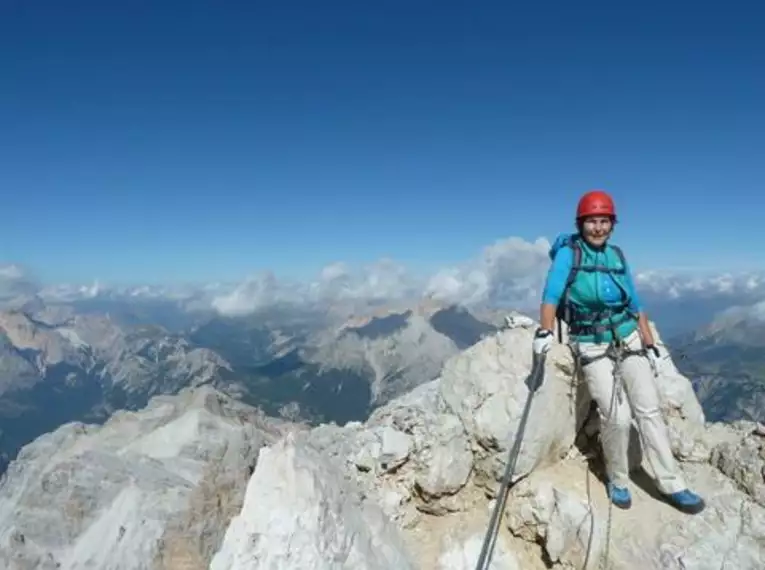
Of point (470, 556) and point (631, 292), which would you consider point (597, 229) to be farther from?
point (470, 556)

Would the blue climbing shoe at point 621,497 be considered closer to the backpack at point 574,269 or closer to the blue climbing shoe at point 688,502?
the blue climbing shoe at point 688,502

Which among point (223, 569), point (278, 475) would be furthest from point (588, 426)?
point (223, 569)

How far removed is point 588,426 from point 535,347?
371 cm

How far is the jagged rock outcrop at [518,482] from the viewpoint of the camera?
36.0 ft

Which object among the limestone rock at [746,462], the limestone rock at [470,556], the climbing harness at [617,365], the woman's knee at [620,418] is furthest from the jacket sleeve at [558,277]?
the limestone rock at [746,462]

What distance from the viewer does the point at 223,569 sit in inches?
376

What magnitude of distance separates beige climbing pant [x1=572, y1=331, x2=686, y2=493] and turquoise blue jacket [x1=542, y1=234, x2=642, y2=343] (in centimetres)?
28

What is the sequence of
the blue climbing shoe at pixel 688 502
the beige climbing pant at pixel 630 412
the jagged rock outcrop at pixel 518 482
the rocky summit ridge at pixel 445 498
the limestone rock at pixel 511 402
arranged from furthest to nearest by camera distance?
the limestone rock at pixel 511 402
the blue climbing shoe at pixel 688 502
the beige climbing pant at pixel 630 412
the jagged rock outcrop at pixel 518 482
the rocky summit ridge at pixel 445 498

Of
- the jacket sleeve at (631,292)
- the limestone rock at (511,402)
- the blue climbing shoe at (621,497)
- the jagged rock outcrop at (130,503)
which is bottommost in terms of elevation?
the jagged rock outcrop at (130,503)

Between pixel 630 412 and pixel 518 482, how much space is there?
9.82 feet

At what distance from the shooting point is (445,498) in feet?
42.0

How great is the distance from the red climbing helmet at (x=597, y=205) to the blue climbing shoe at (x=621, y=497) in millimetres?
5739

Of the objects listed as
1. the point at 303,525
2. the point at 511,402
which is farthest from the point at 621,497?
the point at 303,525

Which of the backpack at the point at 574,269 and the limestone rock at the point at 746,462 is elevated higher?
→ the backpack at the point at 574,269
